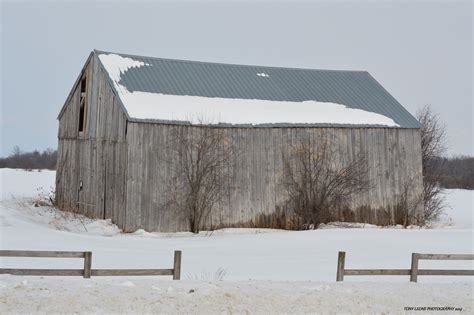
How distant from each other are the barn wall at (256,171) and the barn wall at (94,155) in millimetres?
703

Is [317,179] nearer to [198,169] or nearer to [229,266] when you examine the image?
[198,169]

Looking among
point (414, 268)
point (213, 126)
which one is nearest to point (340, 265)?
point (414, 268)

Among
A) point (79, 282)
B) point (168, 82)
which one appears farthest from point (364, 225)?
point (79, 282)

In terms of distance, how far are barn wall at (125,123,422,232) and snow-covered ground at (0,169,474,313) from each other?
2.64 feet

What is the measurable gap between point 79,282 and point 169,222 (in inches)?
437

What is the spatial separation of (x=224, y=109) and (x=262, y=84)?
157 inches

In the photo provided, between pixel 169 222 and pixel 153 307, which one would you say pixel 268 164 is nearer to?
pixel 169 222

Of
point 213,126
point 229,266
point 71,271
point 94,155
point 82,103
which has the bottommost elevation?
point 229,266

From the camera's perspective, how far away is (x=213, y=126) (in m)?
24.5

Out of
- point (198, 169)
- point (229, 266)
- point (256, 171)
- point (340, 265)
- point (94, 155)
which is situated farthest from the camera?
point (94, 155)

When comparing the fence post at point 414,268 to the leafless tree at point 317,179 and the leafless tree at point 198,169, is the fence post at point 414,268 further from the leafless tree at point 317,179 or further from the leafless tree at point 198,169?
the leafless tree at point 317,179

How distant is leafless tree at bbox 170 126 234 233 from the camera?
23.8m

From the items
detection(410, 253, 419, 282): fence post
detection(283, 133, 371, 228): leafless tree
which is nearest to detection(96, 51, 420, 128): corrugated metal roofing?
detection(283, 133, 371, 228): leafless tree

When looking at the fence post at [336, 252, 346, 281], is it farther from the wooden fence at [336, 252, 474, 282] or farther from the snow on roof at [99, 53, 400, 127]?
the snow on roof at [99, 53, 400, 127]
